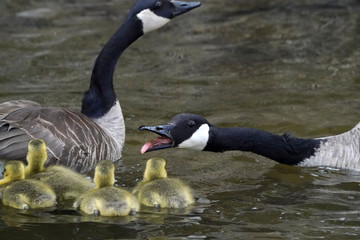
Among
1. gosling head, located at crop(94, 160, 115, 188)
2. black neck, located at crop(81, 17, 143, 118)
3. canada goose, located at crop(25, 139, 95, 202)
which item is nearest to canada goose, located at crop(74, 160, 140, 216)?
gosling head, located at crop(94, 160, 115, 188)

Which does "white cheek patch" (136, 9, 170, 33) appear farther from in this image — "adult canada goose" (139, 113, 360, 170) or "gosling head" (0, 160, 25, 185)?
"gosling head" (0, 160, 25, 185)

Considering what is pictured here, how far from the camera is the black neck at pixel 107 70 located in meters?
8.94

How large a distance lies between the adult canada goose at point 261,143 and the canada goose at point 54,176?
0.86m

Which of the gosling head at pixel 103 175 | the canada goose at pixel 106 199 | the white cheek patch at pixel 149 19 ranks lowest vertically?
the canada goose at pixel 106 199

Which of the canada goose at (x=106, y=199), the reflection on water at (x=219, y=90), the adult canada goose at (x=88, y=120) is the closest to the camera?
the canada goose at (x=106, y=199)

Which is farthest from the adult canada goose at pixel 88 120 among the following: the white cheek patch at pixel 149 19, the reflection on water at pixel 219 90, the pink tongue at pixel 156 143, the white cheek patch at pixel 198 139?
the white cheek patch at pixel 198 139

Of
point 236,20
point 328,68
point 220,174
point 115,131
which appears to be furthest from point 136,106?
point 236,20

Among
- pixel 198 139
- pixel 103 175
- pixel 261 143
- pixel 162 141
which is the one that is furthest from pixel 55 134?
pixel 261 143

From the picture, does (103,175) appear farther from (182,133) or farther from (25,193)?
(182,133)

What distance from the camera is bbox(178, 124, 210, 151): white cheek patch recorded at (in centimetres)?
828

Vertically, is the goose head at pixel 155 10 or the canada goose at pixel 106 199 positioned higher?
the goose head at pixel 155 10

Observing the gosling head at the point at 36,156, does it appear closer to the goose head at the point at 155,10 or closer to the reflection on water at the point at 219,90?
the reflection on water at the point at 219,90

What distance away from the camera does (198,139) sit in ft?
27.3

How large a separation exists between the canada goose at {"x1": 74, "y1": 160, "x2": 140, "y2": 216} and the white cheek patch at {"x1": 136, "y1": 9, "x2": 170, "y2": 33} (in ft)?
7.85
